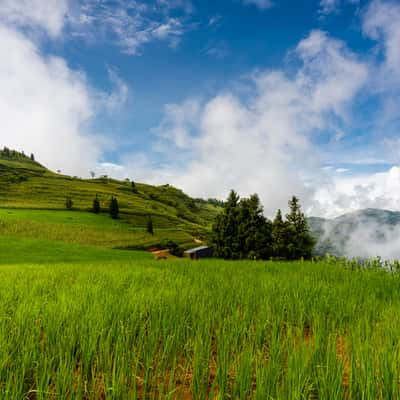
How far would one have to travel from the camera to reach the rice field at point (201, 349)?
106 inches

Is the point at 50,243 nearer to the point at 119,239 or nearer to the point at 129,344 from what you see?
the point at 119,239

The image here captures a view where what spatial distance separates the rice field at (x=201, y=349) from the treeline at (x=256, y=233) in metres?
43.2

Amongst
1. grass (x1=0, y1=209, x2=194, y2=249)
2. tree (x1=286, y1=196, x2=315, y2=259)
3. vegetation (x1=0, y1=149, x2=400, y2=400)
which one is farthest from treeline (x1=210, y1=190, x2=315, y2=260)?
grass (x1=0, y1=209, x2=194, y2=249)

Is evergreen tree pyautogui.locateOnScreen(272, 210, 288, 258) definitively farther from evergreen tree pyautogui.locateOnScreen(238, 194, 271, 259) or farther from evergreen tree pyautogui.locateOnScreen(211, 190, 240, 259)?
evergreen tree pyautogui.locateOnScreen(211, 190, 240, 259)

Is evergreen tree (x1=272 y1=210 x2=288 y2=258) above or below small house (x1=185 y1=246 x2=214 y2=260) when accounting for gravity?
above

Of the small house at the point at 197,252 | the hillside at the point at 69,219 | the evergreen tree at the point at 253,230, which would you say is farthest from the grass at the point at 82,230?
the evergreen tree at the point at 253,230

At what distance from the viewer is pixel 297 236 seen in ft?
168

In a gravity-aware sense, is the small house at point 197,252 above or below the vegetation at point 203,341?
below

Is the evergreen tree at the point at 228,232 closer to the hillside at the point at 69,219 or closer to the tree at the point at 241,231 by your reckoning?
the tree at the point at 241,231

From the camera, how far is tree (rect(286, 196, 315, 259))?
165 ft

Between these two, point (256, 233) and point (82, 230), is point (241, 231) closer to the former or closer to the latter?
point (256, 233)

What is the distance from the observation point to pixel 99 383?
3131mm

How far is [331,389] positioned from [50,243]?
51.1 m

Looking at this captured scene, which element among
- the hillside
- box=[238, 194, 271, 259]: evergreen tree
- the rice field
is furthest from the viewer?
the hillside
